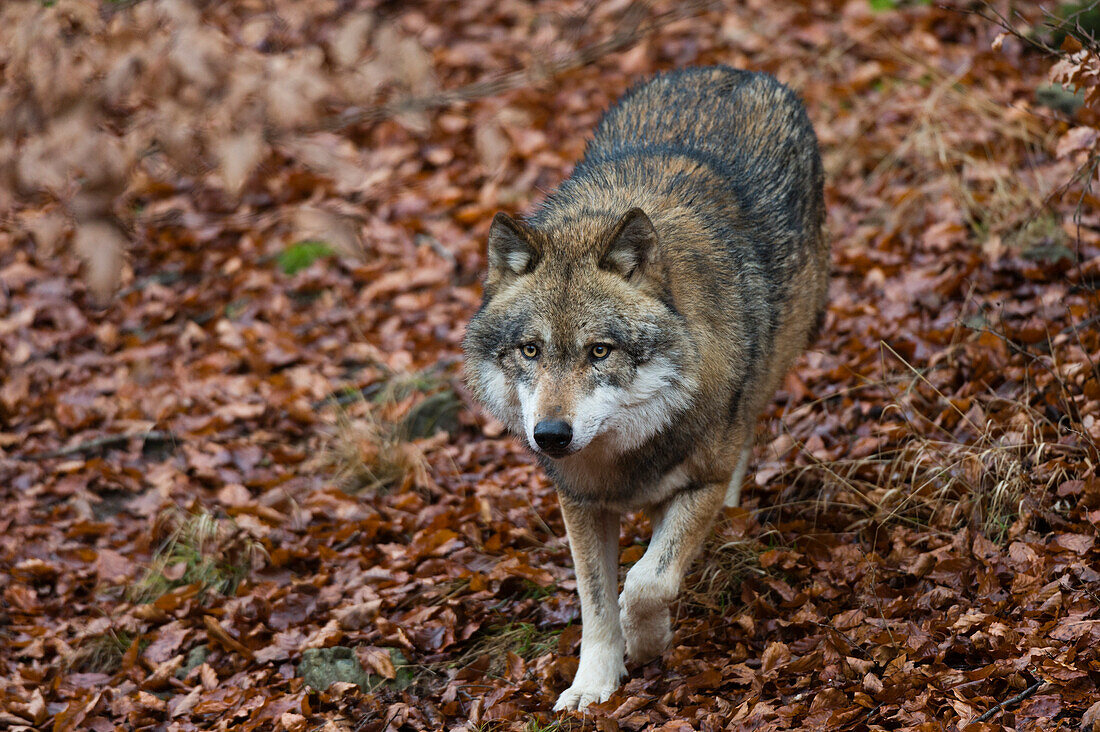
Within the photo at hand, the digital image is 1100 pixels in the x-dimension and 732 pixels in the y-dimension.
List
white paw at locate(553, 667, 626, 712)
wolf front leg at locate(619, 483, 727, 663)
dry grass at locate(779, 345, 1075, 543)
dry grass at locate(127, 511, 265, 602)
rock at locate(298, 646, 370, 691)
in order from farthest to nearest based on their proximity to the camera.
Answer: dry grass at locate(127, 511, 265, 602) < rock at locate(298, 646, 370, 691) < dry grass at locate(779, 345, 1075, 543) < white paw at locate(553, 667, 626, 712) < wolf front leg at locate(619, 483, 727, 663)

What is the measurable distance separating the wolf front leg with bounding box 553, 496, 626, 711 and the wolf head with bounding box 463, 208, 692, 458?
1.58ft

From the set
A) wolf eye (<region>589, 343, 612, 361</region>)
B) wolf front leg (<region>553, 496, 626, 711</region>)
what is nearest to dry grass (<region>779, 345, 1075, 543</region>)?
wolf front leg (<region>553, 496, 626, 711</region>)

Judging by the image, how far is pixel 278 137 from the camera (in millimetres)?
2902

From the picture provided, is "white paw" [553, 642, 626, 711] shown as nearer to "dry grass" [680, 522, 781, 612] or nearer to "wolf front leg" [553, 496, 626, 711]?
"wolf front leg" [553, 496, 626, 711]

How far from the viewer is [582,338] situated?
4.30m

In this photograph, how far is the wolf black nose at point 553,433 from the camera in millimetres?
Result: 4023

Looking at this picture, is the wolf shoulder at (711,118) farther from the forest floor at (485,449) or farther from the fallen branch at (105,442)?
the fallen branch at (105,442)

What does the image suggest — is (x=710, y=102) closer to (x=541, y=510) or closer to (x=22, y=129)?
(x=541, y=510)

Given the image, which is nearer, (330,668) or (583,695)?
(583,695)

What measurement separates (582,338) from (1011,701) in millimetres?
2191

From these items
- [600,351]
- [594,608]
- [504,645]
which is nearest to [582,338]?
[600,351]

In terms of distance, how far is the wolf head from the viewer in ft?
13.9

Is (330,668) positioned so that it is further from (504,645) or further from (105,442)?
(105,442)

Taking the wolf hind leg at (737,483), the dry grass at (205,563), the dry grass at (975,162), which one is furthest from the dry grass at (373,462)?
the dry grass at (975,162)
